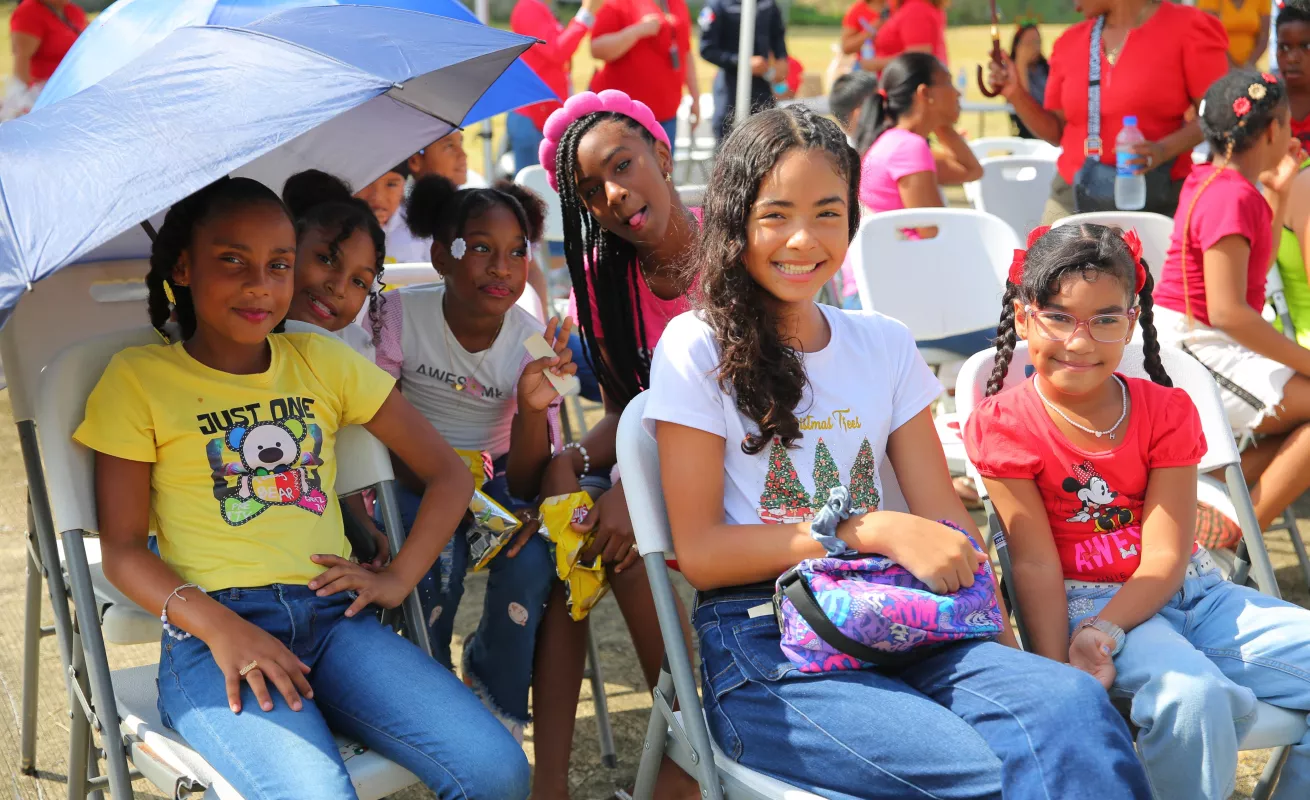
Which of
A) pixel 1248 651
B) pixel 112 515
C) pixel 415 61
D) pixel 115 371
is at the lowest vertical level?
pixel 1248 651

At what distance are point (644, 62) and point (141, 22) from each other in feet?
16.1

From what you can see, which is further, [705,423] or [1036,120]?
[1036,120]

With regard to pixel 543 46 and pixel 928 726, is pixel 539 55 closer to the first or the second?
pixel 543 46

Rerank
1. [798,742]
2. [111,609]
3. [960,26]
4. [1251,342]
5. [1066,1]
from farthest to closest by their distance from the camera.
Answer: [960,26] < [1066,1] < [1251,342] < [111,609] < [798,742]

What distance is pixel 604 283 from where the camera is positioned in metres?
2.82

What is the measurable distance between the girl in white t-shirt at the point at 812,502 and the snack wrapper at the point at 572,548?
14.9 inches

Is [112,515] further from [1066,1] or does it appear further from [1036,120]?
[1066,1]

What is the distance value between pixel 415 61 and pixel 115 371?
2.54 ft

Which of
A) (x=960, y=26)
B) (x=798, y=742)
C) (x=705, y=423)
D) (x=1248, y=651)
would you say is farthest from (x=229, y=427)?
(x=960, y=26)

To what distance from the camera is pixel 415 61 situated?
Result: 2025 millimetres

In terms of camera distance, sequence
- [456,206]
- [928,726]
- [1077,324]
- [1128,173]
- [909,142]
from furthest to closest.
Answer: [909,142] < [1128,173] < [456,206] < [1077,324] < [928,726]

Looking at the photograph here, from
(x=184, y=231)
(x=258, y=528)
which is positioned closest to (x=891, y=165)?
(x=184, y=231)

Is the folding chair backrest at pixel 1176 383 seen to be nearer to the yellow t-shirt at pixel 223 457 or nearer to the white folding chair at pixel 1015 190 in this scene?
the yellow t-shirt at pixel 223 457

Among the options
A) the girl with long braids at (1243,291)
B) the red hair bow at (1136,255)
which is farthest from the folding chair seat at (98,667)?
the girl with long braids at (1243,291)
